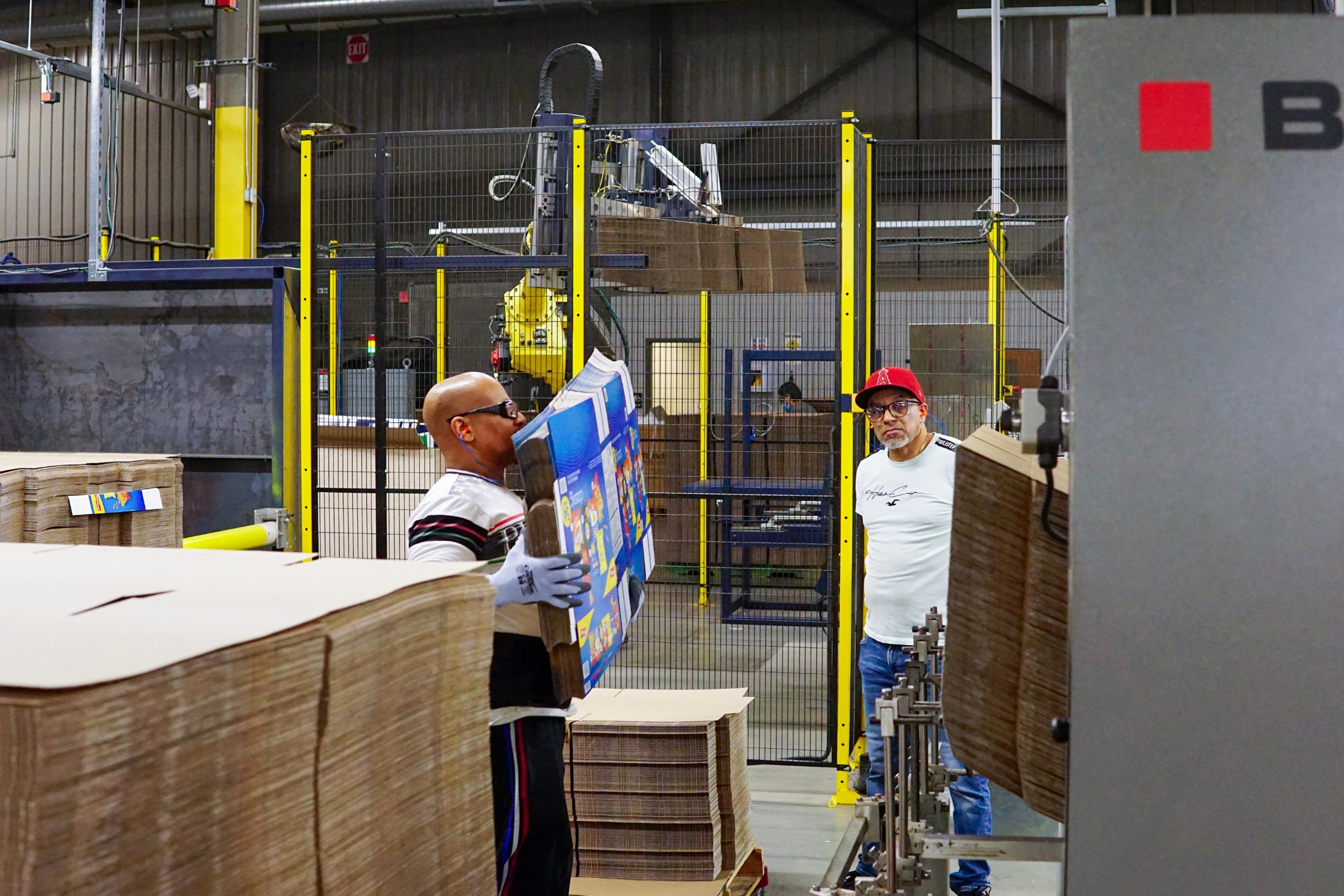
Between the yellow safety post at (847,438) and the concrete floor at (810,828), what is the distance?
203 mm

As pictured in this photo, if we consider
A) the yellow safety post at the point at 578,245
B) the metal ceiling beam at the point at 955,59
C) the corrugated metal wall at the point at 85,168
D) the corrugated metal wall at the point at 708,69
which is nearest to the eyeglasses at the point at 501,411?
the yellow safety post at the point at 578,245

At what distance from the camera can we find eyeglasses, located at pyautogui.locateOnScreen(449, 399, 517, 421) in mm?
3096

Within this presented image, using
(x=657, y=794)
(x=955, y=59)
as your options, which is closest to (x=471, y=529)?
(x=657, y=794)

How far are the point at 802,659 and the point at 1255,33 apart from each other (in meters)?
7.49

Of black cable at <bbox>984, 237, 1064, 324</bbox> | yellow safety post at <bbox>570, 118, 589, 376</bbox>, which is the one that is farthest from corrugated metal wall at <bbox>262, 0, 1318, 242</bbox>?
yellow safety post at <bbox>570, 118, 589, 376</bbox>

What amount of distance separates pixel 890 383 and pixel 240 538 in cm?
297

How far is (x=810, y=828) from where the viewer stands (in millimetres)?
5297

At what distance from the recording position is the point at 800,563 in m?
11.5

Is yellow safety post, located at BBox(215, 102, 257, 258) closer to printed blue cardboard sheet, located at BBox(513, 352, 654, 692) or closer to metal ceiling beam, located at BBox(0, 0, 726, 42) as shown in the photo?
metal ceiling beam, located at BBox(0, 0, 726, 42)

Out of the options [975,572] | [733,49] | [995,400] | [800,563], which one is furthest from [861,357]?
[733,49]

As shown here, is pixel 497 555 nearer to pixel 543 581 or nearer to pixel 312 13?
pixel 543 581

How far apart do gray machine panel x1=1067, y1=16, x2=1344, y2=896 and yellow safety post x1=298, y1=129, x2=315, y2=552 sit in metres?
5.10

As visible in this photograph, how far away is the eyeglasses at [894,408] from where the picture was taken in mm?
4637

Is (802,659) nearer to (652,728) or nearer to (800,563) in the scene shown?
(800,563)
